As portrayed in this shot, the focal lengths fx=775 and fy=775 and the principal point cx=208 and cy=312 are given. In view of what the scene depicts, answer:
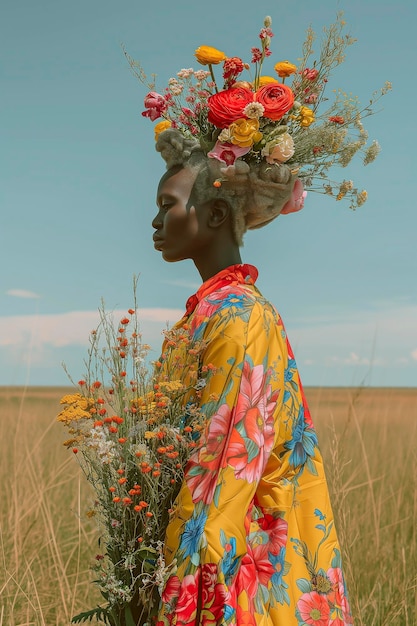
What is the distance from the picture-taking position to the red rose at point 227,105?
222 centimetres

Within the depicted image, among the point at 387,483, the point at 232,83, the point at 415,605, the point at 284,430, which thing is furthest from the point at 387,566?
the point at 232,83

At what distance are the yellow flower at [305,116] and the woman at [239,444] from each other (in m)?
0.17

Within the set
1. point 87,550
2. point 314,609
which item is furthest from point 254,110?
point 87,550

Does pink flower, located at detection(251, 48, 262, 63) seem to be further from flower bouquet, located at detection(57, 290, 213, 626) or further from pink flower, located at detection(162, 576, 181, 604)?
pink flower, located at detection(162, 576, 181, 604)

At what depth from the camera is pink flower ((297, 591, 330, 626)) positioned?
1.97 metres

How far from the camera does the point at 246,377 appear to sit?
73.7 inches

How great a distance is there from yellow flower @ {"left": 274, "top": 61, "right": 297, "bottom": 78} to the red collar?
635 mm

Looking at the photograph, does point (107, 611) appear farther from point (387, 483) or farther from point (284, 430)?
point (387, 483)

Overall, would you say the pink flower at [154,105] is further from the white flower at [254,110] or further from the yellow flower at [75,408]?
the yellow flower at [75,408]

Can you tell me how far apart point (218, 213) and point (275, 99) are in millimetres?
366

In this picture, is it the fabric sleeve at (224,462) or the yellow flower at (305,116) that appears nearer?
the fabric sleeve at (224,462)

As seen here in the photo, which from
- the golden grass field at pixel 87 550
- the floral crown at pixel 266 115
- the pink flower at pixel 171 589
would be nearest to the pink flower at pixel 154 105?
the floral crown at pixel 266 115

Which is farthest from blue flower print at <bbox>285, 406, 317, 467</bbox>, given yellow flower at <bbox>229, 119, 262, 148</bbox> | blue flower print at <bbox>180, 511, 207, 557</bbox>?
yellow flower at <bbox>229, 119, 262, 148</bbox>

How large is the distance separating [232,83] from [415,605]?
2693 millimetres
